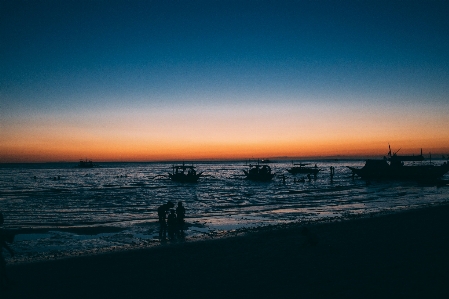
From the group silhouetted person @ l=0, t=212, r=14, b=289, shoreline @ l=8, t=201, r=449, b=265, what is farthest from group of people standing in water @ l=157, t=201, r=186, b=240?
silhouetted person @ l=0, t=212, r=14, b=289

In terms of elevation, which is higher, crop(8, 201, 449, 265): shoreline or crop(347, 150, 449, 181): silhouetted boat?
crop(347, 150, 449, 181): silhouetted boat

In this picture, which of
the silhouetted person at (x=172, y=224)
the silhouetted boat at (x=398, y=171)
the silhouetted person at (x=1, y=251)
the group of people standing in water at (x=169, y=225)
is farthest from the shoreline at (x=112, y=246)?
the silhouetted boat at (x=398, y=171)

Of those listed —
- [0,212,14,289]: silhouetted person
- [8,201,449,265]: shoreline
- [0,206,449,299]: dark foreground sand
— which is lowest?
[8,201,449,265]: shoreline

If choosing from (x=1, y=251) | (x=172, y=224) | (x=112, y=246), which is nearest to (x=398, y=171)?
(x=172, y=224)

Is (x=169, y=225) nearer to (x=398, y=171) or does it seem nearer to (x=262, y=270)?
(x=262, y=270)

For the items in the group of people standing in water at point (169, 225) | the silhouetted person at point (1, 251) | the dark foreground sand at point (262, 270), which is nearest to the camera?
the silhouetted person at point (1, 251)

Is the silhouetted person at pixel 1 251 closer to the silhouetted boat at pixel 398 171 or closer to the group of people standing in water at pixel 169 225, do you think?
the group of people standing in water at pixel 169 225

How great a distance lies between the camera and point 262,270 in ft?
31.6

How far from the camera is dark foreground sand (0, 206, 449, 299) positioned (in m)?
7.95

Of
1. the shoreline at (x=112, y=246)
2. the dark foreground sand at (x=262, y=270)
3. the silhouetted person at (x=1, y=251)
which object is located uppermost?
the silhouetted person at (x=1, y=251)

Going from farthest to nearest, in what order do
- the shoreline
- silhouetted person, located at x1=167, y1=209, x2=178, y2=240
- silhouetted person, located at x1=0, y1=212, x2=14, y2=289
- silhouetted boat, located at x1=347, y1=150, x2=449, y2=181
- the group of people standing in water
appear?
1. silhouetted boat, located at x1=347, y1=150, x2=449, y2=181
2. silhouetted person, located at x1=167, y1=209, x2=178, y2=240
3. the group of people standing in water
4. the shoreline
5. silhouetted person, located at x1=0, y1=212, x2=14, y2=289

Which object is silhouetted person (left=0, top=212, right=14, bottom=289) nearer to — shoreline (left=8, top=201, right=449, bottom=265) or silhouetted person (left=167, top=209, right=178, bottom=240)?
shoreline (left=8, top=201, right=449, bottom=265)

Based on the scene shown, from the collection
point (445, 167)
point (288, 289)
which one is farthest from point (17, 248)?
point (445, 167)

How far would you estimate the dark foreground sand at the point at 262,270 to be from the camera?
795cm
